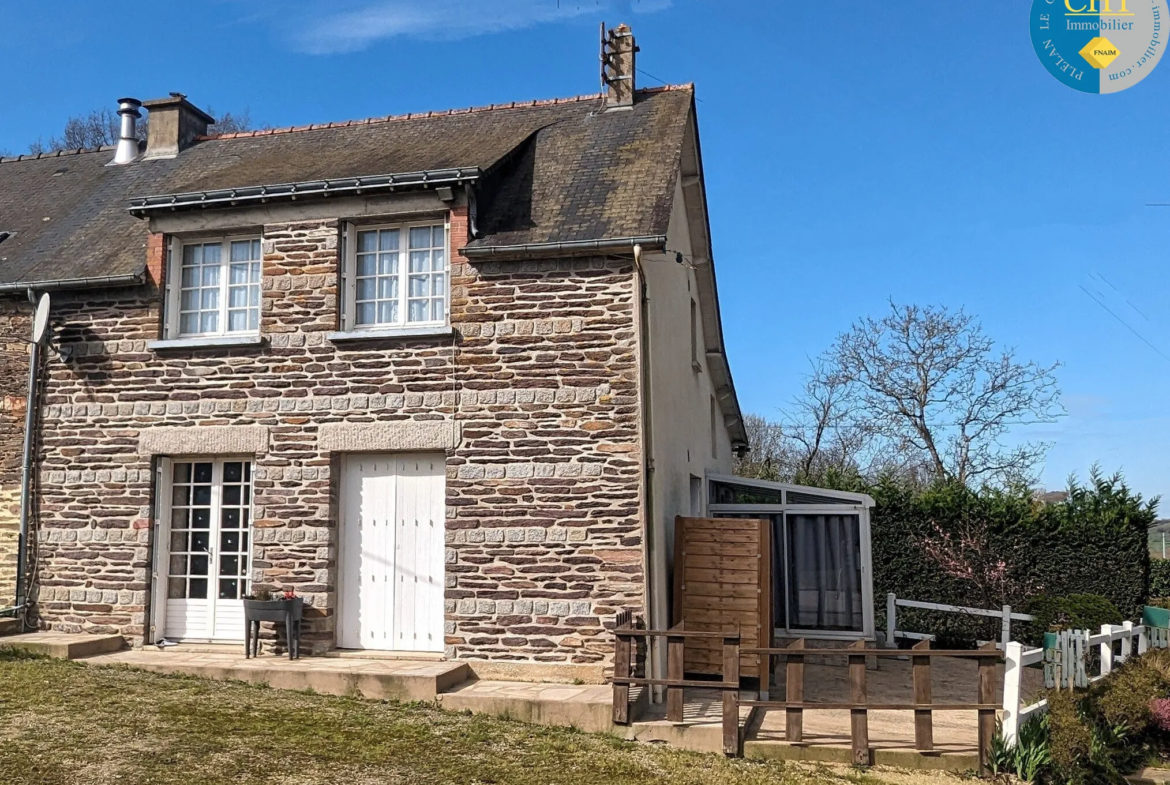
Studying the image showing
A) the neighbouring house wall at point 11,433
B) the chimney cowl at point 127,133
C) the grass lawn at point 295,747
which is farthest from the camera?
the chimney cowl at point 127,133

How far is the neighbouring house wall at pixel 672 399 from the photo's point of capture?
30.1 ft

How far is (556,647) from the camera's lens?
28.6 feet

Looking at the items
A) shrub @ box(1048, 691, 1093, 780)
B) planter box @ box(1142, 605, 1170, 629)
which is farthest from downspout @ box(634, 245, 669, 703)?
planter box @ box(1142, 605, 1170, 629)

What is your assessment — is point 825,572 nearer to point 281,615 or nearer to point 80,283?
point 281,615

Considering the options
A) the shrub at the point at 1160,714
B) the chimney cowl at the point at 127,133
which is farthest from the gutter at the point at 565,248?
the chimney cowl at the point at 127,133

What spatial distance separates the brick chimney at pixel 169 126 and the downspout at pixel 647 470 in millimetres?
8032

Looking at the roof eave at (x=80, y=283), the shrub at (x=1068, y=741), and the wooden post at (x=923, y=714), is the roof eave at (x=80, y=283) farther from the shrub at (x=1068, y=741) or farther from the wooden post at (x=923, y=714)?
the shrub at (x=1068, y=741)

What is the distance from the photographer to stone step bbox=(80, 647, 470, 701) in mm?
8148

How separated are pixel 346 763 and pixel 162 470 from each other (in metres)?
5.08

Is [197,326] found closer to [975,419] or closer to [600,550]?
[600,550]

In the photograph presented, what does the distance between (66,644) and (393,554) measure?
10.9 feet

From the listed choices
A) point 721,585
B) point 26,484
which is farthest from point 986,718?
point 26,484

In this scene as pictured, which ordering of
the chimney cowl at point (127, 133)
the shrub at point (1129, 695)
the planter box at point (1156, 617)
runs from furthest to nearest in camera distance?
1. the chimney cowl at point (127, 133)
2. the planter box at point (1156, 617)
3. the shrub at point (1129, 695)

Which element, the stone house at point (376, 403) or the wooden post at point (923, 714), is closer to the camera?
the wooden post at point (923, 714)
